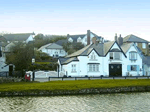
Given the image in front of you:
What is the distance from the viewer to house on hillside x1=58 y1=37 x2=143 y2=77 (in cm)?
4929

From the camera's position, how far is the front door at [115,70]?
171ft

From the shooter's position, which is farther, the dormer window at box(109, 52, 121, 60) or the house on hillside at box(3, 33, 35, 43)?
the house on hillside at box(3, 33, 35, 43)

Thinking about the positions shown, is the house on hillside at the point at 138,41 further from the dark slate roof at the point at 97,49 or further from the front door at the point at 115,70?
the front door at the point at 115,70

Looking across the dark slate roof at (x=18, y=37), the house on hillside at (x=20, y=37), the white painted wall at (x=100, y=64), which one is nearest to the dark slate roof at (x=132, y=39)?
the white painted wall at (x=100, y=64)

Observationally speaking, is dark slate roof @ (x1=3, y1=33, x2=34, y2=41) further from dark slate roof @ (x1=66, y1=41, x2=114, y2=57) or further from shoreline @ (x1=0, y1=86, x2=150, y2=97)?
shoreline @ (x1=0, y1=86, x2=150, y2=97)

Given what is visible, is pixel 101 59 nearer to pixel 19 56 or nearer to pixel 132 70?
pixel 132 70

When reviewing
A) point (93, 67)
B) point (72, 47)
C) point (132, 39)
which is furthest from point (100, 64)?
point (72, 47)

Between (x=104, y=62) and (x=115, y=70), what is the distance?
3.32 m

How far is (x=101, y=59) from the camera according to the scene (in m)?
51.2

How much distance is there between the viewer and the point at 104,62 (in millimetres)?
51438

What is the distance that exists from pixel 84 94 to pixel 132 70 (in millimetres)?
28545

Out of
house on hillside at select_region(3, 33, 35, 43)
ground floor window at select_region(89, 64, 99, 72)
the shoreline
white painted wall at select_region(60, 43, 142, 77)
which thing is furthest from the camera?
house on hillside at select_region(3, 33, 35, 43)

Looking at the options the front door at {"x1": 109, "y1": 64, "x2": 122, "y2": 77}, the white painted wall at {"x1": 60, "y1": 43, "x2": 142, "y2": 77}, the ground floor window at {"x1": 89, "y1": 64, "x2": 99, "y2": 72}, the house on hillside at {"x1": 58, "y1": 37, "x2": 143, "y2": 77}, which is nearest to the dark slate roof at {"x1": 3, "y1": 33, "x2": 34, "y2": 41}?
the house on hillside at {"x1": 58, "y1": 37, "x2": 143, "y2": 77}

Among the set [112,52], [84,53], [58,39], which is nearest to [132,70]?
[112,52]
